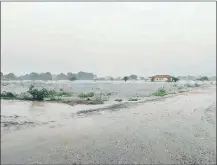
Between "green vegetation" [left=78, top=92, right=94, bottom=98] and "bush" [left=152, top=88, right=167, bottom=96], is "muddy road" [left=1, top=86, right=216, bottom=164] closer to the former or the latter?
"green vegetation" [left=78, top=92, right=94, bottom=98]

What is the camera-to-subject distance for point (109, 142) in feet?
25.0

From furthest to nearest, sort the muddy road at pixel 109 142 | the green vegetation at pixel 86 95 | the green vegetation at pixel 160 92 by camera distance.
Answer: the green vegetation at pixel 160 92 < the green vegetation at pixel 86 95 < the muddy road at pixel 109 142

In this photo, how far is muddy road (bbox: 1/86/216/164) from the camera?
5.34 meters

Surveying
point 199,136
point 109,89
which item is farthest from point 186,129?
point 109,89

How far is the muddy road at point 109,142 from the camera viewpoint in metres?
5.34

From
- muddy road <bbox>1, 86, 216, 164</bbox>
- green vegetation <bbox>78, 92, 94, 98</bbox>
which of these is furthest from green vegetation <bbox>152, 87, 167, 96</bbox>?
muddy road <bbox>1, 86, 216, 164</bbox>

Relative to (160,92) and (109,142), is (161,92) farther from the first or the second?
(109,142)

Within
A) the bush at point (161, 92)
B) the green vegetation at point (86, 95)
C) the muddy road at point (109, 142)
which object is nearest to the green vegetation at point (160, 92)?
the bush at point (161, 92)

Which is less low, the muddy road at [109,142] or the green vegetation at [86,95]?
the green vegetation at [86,95]

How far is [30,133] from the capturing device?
5367 mm

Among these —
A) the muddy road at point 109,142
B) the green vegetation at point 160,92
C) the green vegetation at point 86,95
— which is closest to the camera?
the muddy road at point 109,142

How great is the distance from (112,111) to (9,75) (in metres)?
9.20

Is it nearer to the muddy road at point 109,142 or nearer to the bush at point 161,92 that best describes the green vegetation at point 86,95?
the muddy road at point 109,142

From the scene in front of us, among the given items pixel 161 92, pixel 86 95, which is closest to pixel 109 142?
pixel 86 95
